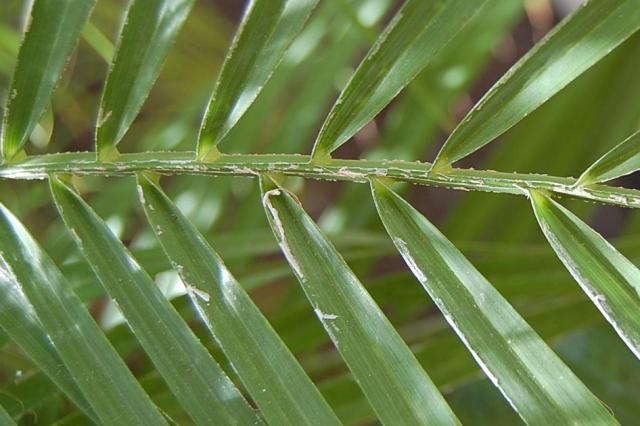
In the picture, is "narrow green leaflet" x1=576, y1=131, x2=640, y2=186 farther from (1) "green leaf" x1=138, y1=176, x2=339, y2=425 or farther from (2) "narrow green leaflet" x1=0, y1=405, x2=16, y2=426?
(2) "narrow green leaflet" x1=0, y1=405, x2=16, y2=426

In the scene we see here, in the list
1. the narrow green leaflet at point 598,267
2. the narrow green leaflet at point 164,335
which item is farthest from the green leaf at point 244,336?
the narrow green leaflet at point 598,267

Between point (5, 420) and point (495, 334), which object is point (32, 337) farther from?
point (495, 334)

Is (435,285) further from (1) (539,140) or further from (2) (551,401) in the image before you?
(1) (539,140)

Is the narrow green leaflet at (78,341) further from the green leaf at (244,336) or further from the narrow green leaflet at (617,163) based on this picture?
the narrow green leaflet at (617,163)

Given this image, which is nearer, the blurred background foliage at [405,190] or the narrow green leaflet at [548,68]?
the narrow green leaflet at [548,68]

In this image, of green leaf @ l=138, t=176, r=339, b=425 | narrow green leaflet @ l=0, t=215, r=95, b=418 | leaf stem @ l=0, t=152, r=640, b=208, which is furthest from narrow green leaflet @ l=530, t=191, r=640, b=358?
narrow green leaflet @ l=0, t=215, r=95, b=418

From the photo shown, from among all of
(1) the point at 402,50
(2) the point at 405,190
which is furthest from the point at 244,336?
(2) the point at 405,190
